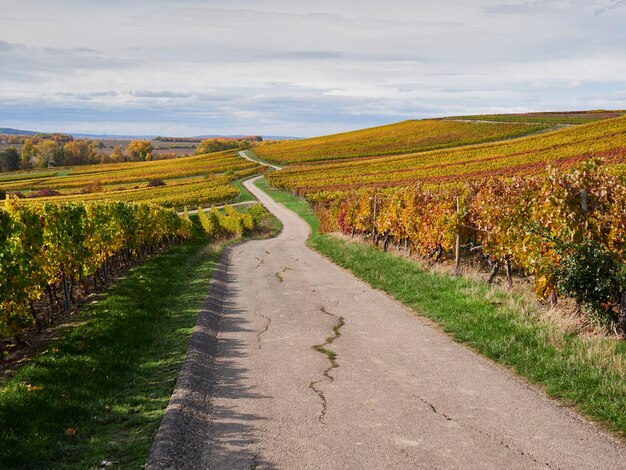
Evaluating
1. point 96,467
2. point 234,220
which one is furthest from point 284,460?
point 234,220

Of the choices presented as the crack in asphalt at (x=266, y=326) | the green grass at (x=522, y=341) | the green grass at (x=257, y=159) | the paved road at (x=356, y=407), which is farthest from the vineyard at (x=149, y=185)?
the paved road at (x=356, y=407)

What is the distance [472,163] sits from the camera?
65.8 m

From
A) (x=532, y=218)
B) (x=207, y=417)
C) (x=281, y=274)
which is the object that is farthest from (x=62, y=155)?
(x=207, y=417)

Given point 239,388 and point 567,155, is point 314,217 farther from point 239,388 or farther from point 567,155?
point 239,388

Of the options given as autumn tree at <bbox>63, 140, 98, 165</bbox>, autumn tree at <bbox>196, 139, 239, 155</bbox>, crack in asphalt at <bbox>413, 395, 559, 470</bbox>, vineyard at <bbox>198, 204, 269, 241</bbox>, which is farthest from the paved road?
autumn tree at <bbox>196, 139, 239, 155</bbox>

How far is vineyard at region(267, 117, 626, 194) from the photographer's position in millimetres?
53188

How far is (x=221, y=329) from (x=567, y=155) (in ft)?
180

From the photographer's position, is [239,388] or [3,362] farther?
[3,362]

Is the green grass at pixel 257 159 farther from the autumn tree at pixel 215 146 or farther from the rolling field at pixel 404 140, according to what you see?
the autumn tree at pixel 215 146

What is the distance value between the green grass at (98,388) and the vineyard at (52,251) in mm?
949

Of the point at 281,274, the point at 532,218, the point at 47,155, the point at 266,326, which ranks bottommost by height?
the point at 281,274

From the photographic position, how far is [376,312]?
39.1ft

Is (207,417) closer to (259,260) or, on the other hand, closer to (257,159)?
(259,260)

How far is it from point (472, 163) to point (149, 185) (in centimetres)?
5141
